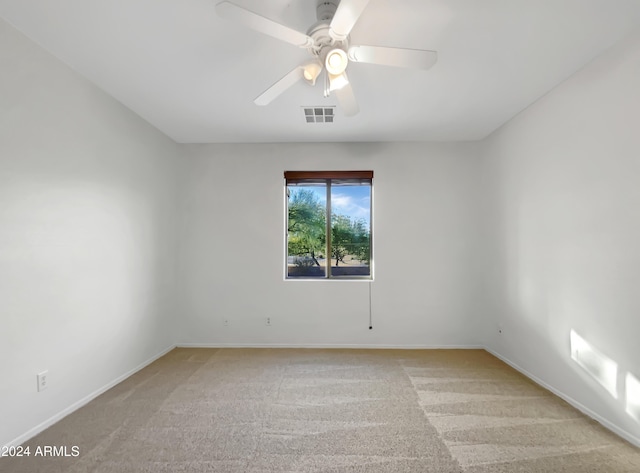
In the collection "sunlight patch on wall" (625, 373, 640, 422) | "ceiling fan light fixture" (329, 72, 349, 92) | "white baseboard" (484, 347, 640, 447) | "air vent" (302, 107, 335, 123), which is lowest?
"white baseboard" (484, 347, 640, 447)

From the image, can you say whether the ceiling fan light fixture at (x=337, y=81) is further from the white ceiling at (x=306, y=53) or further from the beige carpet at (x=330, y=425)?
the beige carpet at (x=330, y=425)

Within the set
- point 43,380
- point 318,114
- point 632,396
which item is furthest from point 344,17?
point 43,380

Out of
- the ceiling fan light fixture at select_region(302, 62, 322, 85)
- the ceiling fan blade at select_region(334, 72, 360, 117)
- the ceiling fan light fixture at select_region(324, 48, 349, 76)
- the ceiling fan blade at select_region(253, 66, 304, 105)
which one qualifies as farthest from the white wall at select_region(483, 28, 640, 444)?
the ceiling fan blade at select_region(253, 66, 304, 105)

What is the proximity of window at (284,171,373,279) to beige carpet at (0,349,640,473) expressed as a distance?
127 cm

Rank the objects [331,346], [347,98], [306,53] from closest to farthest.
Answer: [347,98], [306,53], [331,346]

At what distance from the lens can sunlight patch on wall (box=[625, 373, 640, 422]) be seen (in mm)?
1930

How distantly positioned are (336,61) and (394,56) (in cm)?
30

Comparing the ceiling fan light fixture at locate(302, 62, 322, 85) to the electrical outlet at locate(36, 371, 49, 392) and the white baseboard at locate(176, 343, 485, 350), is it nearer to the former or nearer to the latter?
the electrical outlet at locate(36, 371, 49, 392)

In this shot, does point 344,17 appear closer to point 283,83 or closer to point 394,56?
point 394,56

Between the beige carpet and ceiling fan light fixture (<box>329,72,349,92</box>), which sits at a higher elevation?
ceiling fan light fixture (<box>329,72,349,92</box>)

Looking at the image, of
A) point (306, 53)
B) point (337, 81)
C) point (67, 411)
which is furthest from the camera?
point (67, 411)

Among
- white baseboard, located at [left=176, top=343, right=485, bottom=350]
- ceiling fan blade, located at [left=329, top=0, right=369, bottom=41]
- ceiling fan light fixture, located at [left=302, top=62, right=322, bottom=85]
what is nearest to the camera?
ceiling fan blade, located at [left=329, top=0, right=369, bottom=41]

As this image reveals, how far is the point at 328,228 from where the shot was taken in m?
4.11

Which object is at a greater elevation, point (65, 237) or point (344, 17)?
point (344, 17)
